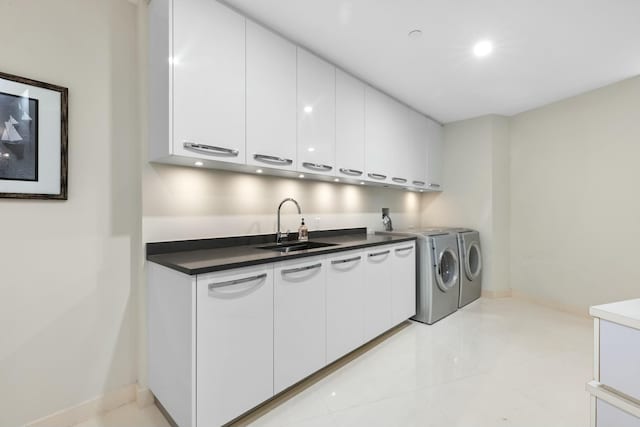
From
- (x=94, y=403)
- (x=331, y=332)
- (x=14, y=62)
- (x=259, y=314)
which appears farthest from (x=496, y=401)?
(x=14, y=62)

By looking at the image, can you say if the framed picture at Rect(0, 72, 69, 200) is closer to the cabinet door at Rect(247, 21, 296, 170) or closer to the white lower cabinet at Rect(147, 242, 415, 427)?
the white lower cabinet at Rect(147, 242, 415, 427)

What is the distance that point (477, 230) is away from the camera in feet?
12.1

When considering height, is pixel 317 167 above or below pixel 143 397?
above

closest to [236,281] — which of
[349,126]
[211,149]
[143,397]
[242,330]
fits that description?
[242,330]

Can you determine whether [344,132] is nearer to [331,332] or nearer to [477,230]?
[331,332]

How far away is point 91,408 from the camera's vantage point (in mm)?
1523

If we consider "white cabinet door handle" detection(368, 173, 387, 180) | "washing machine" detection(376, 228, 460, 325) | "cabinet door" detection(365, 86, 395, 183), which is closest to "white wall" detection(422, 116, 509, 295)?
"washing machine" detection(376, 228, 460, 325)

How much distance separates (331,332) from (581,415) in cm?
143

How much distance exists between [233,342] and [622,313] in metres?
1.47

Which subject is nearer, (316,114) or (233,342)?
(233,342)

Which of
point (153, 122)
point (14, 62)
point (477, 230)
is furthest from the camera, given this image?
point (477, 230)

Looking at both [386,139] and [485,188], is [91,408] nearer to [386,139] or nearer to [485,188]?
[386,139]


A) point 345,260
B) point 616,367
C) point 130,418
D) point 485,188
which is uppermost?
point 485,188

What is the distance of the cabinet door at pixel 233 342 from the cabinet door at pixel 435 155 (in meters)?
2.91
